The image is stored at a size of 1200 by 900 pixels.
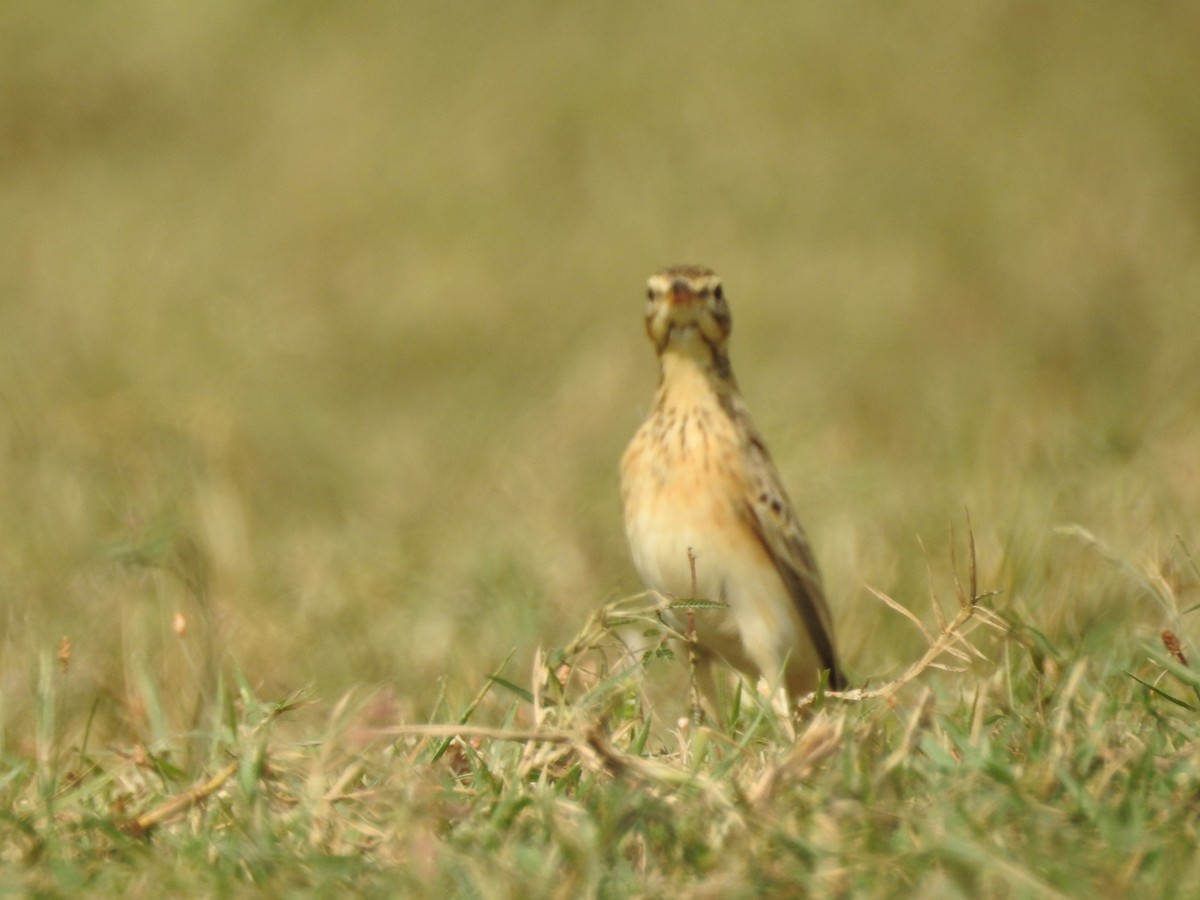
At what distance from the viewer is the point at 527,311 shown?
10680mm

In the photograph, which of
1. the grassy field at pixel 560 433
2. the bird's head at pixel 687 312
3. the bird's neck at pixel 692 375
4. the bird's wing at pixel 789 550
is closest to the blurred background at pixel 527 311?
the grassy field at pixel 560 433

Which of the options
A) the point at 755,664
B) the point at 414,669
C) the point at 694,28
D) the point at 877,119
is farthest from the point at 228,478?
the point at 694,28

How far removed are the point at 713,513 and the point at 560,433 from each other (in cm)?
306

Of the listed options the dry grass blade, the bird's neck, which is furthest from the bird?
the dry grass blade

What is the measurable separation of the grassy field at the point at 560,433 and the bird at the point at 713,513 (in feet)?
0.82

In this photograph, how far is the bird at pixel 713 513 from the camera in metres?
5.30

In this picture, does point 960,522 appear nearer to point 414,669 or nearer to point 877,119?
point 414,669

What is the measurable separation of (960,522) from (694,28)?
8.87 meters

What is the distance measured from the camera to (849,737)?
3.56 m

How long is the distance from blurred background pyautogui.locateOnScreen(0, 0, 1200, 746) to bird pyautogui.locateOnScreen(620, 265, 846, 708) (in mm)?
226

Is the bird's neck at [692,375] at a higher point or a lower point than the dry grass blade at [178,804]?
higher

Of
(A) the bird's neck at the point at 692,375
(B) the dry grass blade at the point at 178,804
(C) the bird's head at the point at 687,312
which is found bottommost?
(B) the dry grass blade at the point at 178,804

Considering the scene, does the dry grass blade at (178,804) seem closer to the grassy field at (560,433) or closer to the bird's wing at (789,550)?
the grassy field at (560,433)

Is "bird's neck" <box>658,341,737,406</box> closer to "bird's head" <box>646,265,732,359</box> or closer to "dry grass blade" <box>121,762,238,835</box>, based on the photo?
"bird's head" <box>646,265,732,359</box>
